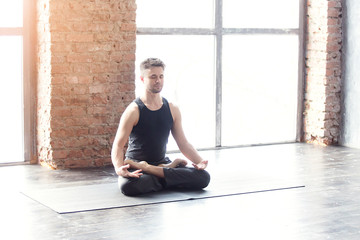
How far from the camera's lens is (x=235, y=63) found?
267 inches

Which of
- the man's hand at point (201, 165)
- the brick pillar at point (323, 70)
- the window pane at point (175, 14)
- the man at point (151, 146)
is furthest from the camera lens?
the brick pillar at point (323, 70)

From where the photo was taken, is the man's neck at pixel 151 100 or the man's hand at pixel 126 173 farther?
the man's neck at pixel 151 100

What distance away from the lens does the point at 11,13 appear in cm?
568

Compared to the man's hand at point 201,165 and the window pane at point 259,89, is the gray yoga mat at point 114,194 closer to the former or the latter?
the man's hand at point 201,165

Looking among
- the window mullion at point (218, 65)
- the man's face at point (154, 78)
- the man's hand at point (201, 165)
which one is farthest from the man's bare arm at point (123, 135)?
the window mullion at point (218, 65)

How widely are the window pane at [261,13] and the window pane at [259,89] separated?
128 millimetres

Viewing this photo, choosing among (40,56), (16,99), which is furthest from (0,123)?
(40,56)

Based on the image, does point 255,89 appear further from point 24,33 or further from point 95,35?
point 24,33

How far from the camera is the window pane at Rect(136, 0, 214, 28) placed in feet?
20.5

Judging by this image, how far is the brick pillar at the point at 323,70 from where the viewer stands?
6.93m

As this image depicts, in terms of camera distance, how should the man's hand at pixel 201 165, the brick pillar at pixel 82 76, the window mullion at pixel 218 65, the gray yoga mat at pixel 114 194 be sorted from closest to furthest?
the gray yoga mat at pixel 114 194 < the man's hand at pixel 201 165 < the brick pillar at pixel 82 76 < the window mullion at pixel 218 65

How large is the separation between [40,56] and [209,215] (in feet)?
7.55

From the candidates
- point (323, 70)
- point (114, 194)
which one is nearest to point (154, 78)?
point (114, 194)

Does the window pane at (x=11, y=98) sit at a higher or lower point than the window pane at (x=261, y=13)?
lower
